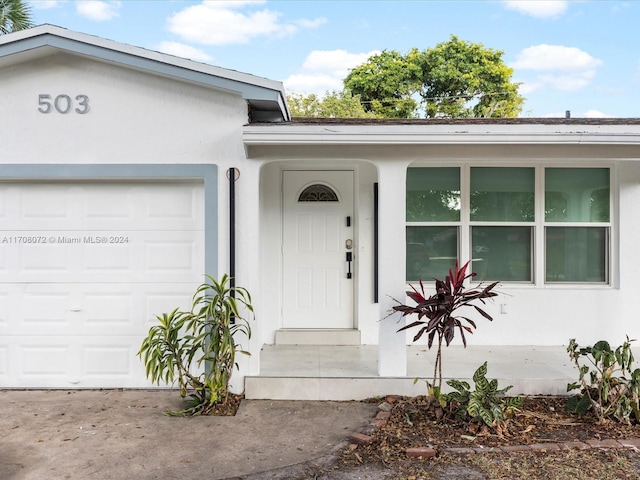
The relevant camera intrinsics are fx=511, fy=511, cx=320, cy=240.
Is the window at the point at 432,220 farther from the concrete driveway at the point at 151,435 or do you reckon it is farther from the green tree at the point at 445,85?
the green tree at the point at 445,85

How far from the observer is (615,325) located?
659 cm

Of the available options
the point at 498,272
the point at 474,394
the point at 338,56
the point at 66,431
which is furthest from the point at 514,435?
the point at 338,56

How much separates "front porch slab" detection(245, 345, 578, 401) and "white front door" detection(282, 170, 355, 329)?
0.74 m

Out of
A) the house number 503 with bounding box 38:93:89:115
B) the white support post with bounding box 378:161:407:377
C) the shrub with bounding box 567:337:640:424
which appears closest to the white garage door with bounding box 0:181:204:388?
the house number 503 with bounding box 38:93:89:115

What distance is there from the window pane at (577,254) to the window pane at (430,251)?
125cm

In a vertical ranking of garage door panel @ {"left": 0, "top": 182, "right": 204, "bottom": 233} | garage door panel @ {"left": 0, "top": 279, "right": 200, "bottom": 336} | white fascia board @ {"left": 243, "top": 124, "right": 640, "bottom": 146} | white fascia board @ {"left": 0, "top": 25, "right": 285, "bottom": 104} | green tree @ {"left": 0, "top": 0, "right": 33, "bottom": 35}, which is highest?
green tree @ {"left": 0, "top": 0, "right": 33, "bottom": 35}

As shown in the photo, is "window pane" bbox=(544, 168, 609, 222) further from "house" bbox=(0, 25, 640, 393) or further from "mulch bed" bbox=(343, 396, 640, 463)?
"mulch bed" bbox=(343, 396, 640, 463)

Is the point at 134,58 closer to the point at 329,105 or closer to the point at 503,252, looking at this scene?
the point at 503,252

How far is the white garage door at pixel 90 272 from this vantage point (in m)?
5.48

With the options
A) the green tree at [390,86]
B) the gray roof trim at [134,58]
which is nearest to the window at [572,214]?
the gray roof trim at [134,58]

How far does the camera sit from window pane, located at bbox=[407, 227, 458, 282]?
6719mm

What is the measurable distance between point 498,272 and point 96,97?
523cm

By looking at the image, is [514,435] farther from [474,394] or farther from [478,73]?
[478,73]

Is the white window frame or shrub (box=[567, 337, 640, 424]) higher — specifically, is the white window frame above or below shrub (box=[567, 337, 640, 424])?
above
